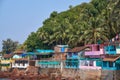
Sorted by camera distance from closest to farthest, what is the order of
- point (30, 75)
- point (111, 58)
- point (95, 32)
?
point (111, 58)
point (95, 32)
point (30, 75)

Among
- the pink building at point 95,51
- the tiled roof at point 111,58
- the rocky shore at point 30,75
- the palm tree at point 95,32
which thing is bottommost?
the rocky shore at point 30,75

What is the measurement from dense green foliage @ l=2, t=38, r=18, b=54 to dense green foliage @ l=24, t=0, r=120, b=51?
2296 centimetres

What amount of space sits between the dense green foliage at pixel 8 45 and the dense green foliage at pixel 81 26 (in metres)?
23.0

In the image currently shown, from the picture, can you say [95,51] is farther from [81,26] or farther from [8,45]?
[8,45]

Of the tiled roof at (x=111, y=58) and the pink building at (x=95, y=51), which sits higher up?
the pink building at (x=95, y=51)

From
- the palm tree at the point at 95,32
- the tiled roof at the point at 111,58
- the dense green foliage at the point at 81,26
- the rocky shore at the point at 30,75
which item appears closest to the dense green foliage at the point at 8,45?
the dense green foliage at the point at 81,26

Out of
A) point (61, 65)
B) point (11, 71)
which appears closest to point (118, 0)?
point (61, 65)

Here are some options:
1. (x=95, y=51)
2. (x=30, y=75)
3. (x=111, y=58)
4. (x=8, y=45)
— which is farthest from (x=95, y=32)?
(x=8, y=45)

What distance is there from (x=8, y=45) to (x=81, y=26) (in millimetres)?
48867

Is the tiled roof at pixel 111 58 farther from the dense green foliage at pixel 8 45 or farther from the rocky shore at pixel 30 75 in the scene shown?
the dense green foliage at pixel 8 45

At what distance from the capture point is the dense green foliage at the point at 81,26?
50800 millimetres

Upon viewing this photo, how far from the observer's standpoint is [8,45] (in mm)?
102188

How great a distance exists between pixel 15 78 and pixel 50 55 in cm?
962

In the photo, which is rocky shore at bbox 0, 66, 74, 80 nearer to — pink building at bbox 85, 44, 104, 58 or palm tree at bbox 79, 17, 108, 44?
pink building at bbox 85, 44, 104, 58
